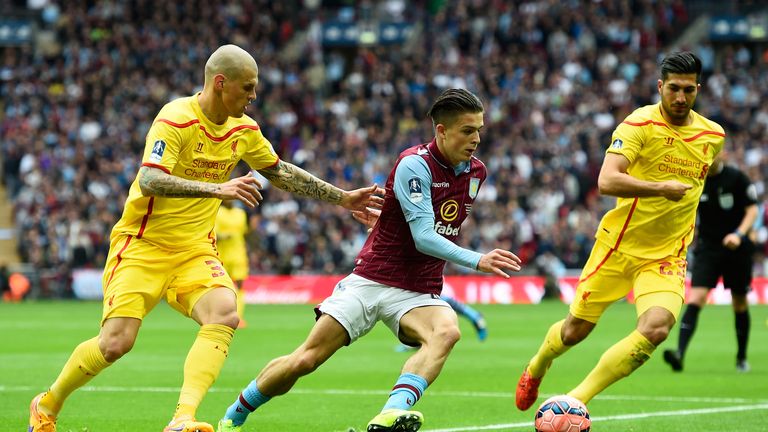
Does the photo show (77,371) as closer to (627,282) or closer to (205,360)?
(205,360)

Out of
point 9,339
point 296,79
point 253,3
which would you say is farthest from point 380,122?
point 9,339

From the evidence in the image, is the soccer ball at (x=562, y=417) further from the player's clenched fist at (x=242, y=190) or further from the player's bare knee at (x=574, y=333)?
the player's clenched fist at (x=242, y=190)

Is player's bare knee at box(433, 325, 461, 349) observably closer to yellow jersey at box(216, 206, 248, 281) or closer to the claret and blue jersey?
the claret and blue jersey

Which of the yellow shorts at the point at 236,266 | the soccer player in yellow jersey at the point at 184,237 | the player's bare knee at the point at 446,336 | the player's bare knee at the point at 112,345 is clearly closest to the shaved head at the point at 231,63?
the soccer player in yellow jersey at the point at 184,237

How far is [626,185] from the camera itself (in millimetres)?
8930

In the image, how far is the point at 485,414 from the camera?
34.3 ft

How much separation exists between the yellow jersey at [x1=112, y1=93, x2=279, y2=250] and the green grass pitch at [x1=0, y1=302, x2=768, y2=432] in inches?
66.7

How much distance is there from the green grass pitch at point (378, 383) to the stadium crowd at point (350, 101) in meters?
11.0

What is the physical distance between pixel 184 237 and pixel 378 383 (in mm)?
4798

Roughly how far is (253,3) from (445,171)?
34.9 meters

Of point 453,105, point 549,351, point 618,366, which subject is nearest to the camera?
point 453,105

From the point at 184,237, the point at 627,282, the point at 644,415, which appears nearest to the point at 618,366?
the point at 627,282

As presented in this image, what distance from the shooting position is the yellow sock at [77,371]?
8469mm

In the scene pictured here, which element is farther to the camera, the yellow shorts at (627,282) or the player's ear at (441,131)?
the yellow shorts at (627,282)
